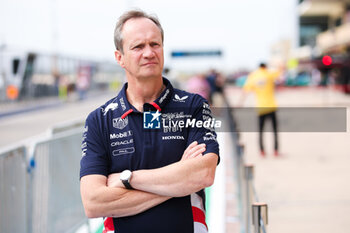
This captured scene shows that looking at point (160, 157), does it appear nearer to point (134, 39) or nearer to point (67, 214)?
point (134, 39)

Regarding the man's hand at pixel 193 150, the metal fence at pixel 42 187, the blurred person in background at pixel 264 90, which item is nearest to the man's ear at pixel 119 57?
the man's hand at pixel 193 150

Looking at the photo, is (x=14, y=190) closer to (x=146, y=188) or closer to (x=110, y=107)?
(x=110, y=107)

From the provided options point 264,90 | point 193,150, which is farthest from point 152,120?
point 264,90

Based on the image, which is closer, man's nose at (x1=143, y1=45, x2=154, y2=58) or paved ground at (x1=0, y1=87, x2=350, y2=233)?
man's nose at (x1=143, y1=45, x2=154, y2=58)

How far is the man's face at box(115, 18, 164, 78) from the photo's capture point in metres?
2.37

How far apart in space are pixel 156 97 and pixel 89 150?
44cm

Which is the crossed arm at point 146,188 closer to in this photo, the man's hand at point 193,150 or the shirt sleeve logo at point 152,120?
the man's hand at point 193,150

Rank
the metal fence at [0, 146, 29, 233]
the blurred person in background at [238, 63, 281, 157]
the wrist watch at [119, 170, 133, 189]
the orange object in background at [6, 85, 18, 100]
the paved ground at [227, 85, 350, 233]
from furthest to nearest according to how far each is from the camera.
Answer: the orange object in background at [6, 85, 18, 100] → the blurred person in background at [238, 63, 281, 157] → the paved ground at [227, 85, 350, 233] → the metal fence at [0, 146, 29, 233] → the wrist watch at [119, 170, 133, 189]

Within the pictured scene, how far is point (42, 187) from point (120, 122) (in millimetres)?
2760

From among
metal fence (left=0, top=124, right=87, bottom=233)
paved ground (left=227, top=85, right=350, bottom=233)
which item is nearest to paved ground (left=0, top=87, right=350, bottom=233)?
paved ground (left=227, top=85, right=350, bottom=233)

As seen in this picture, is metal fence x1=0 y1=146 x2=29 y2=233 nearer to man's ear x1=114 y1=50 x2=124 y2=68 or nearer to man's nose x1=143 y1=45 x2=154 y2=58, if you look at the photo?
man's ear x1=114 y1=50 x2=124 y2=68

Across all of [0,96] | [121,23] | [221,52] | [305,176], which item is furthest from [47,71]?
[121,23]

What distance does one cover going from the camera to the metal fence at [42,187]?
420 centimetres

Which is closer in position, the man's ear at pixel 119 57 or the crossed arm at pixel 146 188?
the crossed arm at pixel 146 188
